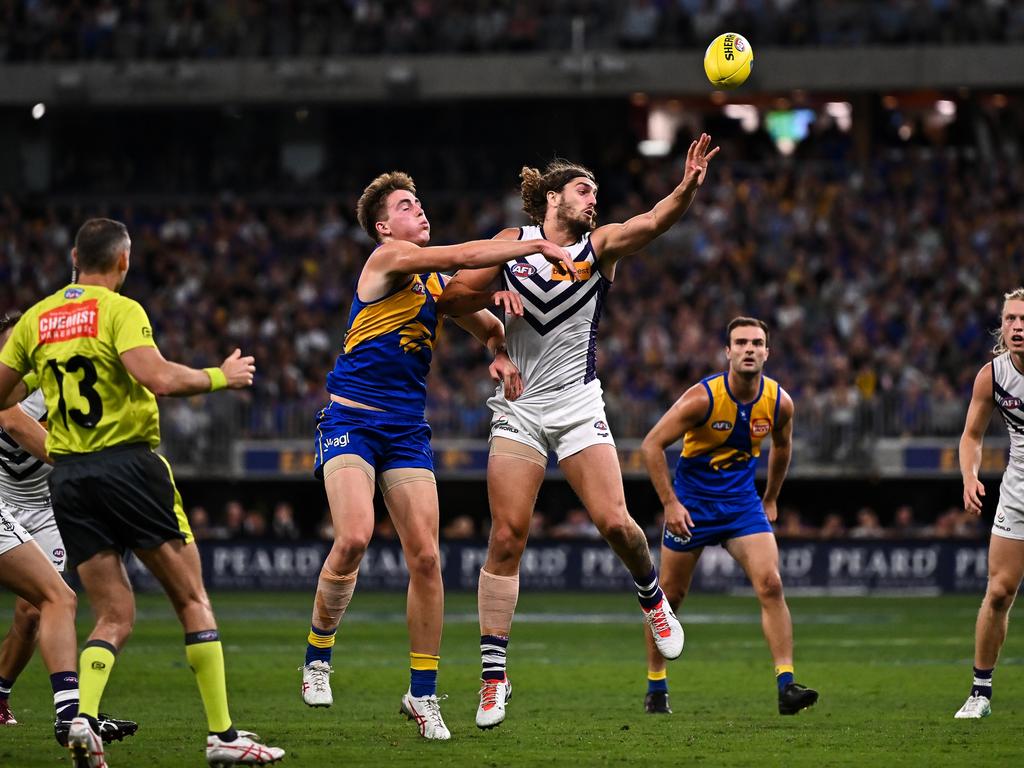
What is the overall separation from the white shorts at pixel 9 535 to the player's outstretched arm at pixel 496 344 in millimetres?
2727

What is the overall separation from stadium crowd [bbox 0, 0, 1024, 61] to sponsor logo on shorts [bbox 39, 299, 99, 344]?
28311mm

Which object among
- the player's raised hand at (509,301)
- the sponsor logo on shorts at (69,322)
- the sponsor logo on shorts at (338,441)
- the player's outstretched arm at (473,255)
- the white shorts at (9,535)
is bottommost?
the white shorts at (9,535)

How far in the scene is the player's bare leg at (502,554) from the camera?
9172mm

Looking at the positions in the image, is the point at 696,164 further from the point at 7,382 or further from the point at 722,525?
the point at 7,382

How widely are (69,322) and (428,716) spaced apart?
2944 millimetres

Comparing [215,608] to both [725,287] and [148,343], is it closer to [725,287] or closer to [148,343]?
[725,287]

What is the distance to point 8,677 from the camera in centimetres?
1019

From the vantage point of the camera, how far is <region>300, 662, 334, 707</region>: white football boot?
9367 millimetres

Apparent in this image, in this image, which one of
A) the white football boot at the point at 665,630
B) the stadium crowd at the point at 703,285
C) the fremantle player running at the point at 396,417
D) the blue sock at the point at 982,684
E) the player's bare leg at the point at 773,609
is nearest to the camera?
the fremantle player running at the point at 396,417

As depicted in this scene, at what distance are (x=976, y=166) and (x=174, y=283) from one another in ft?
57.0

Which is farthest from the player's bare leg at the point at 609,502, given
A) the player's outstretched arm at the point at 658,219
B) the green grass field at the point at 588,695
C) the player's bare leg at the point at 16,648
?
the player's bare leg at the point at 16,648

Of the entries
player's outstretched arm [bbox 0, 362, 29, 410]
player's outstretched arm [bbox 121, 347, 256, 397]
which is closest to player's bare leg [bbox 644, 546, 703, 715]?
player's outstretched arm [bbox 121, 347, 256, 397]

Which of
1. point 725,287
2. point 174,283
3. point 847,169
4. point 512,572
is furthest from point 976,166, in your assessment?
point 512,572

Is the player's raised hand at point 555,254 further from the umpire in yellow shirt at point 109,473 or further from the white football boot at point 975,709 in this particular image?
the white football boot at point 975,709
